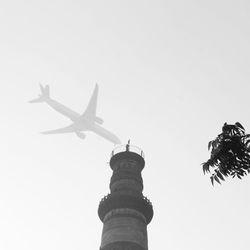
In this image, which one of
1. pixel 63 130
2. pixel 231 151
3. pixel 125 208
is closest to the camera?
pixel 231 151

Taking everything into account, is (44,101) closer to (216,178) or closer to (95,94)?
(95,94)

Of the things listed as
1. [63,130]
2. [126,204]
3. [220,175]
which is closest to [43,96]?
[63,130]

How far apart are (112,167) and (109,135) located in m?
37.6

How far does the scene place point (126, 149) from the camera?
111 ft

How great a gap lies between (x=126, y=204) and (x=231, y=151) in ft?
78.5

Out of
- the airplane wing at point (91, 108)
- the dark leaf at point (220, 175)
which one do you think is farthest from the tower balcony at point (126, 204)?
the airplane wing at point (91, 108)

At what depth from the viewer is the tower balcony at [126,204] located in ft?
91.7

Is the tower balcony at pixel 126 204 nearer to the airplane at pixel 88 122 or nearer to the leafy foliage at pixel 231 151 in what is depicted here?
the leafy foliage at pixel 231 151

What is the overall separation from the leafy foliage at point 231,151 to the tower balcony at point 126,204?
2369cm

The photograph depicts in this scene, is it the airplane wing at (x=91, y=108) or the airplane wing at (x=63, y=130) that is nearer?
the airplane wing at (x=91, y=108)

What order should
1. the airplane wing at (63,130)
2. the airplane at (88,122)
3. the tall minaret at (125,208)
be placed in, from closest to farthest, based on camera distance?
the tall minaret at (125,208)
the airplane at (88,122)
the airplane wing at (63,130)

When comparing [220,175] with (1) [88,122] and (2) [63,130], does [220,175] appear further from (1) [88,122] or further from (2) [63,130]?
(2) [63,130]

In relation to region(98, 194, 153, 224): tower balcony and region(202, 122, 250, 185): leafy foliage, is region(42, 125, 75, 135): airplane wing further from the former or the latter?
region(202, 122, 250, 185): leafy foliage

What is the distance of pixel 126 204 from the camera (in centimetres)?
2786
